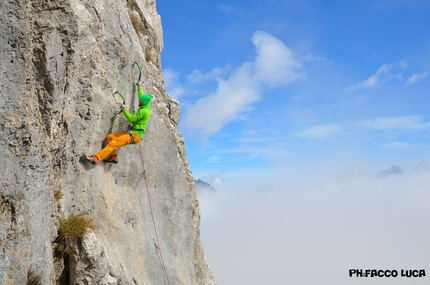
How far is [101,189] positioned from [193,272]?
791 centimetres

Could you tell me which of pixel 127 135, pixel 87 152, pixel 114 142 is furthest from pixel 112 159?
pixel 87 152

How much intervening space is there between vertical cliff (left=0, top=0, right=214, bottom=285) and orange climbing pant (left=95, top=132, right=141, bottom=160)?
11.9 inches

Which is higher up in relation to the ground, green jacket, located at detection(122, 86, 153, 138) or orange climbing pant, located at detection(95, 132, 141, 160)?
green jacket, located at detection(122, 86, 153, 138)

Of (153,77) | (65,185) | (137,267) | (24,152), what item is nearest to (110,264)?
(137,267)

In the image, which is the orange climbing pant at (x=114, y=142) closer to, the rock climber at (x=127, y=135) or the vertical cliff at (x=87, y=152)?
the rock climber at (x=127, y=135)

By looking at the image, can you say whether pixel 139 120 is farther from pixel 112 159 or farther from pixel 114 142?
pixel 112 159

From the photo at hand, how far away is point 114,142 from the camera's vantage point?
12.9 meters

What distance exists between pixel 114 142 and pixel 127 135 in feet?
1.86

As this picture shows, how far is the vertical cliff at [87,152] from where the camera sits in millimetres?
7758

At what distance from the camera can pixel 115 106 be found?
13.4m

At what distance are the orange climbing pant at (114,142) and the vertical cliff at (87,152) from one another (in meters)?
0.30

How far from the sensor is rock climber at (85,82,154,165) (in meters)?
12.6

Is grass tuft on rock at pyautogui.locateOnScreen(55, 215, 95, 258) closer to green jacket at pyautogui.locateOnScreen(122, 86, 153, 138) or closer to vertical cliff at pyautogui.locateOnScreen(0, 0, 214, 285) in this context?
vertical cliff at pyautogui.locateOnScreen(0, 0, 214, 285)

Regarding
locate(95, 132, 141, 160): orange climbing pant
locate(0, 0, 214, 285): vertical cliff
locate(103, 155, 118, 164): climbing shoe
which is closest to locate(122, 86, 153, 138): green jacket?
locate(95, 132, 141, 160): orange climbing pant
